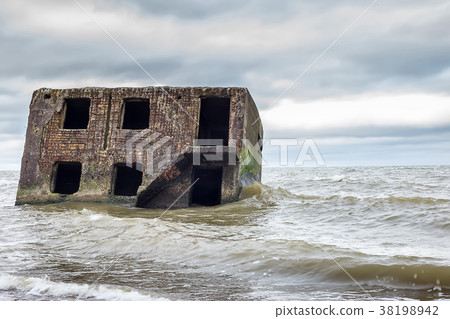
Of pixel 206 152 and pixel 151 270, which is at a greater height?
pixel 206 152

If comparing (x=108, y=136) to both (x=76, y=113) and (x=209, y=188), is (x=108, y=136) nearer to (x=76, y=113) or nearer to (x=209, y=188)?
(x=76, y=113)

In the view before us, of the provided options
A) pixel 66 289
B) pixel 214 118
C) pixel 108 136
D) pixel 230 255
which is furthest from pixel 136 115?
pixel 66 289

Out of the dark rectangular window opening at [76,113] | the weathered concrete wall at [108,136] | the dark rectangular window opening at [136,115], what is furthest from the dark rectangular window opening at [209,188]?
the dark rectangular window opening at [76,113]

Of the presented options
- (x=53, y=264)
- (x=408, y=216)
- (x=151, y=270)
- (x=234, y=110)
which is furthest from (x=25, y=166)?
(x=408, y=216)

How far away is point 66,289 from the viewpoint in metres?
3.95

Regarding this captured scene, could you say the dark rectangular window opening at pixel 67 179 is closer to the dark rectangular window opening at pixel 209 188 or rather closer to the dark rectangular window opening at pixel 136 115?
the dark rectangular window opening at pixel 136 115

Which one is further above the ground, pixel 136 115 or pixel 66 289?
pixel 136 115

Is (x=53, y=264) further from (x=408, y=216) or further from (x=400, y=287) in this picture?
(x=408, y=216)

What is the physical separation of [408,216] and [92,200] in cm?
736

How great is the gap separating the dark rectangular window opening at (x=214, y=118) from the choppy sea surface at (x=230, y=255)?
170 inches

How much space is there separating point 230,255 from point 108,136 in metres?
6.83

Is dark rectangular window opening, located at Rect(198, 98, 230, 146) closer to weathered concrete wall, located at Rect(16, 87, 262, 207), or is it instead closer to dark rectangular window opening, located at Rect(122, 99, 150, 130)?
weathered concrete wall, located at Rect(16, 87, 262, 207)

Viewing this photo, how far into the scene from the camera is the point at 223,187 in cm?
1058

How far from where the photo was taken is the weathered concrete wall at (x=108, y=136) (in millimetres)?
10641
